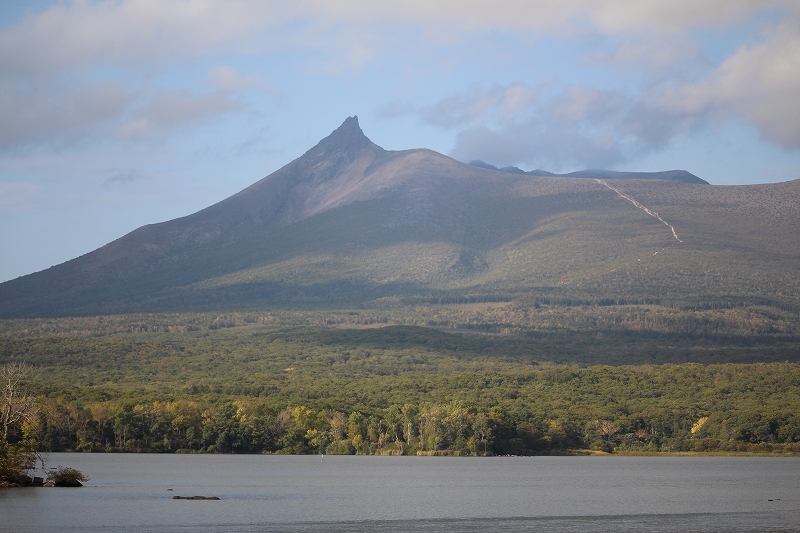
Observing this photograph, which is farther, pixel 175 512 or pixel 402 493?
pixel 402 493

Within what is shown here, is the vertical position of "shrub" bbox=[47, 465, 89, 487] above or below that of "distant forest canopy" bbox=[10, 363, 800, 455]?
above

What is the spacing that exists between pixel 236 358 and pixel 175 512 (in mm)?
127856

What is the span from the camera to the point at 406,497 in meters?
64.9

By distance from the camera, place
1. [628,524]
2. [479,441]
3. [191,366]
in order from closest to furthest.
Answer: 1. [628,524]
2. [479,441]
3. [191,366]

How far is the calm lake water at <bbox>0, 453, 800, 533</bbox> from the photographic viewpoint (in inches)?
2032

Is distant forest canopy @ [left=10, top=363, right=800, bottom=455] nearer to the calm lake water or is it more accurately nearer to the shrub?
the calm lake water

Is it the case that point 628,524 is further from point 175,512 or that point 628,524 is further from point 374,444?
point 374,444

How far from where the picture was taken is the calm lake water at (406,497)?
5162 centimetres

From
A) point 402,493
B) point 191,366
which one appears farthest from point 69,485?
point 191,366

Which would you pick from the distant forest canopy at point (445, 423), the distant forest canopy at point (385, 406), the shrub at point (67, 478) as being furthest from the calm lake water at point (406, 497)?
the distant forest canopy at point (385, 406)

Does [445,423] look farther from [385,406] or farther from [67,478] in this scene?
[67,478]

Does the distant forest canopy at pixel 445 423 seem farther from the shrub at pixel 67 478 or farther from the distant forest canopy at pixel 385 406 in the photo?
the shrub at pixel 67 478

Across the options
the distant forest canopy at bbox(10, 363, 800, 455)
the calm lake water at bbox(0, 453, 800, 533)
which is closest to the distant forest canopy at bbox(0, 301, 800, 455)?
the distant forest canopy at bbox(10, 363, 800, 455)

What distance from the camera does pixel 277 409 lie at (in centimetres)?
11100
